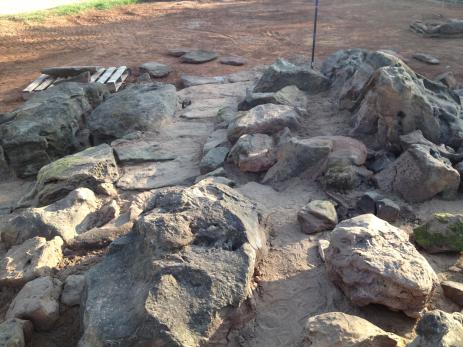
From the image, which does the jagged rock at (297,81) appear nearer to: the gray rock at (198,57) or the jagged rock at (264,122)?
the jagged rock at (264,122)

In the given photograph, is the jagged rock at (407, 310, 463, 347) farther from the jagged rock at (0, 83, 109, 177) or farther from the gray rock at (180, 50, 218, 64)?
the gray rock at (180, 50, 218, 64)

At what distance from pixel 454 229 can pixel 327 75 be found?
13.9 feet

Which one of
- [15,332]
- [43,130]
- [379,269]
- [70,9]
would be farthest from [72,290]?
[70,9]

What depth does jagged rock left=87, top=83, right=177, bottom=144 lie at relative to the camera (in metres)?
6.58

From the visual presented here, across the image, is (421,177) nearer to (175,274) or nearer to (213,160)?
(213,160)

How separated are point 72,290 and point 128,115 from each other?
366 cm

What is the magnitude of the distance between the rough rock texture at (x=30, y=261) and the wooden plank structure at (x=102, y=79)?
503cm

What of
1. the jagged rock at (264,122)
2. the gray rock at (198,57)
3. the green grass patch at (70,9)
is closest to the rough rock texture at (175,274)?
the jagged rock at (264,122)

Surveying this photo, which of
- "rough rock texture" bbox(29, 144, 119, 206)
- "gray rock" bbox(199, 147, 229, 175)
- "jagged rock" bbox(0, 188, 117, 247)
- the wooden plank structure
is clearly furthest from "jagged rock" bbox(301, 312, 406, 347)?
the wooden plank structure

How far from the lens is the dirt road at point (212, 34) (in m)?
10.3

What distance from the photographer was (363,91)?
5.71 metres

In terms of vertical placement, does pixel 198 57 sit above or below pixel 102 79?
below

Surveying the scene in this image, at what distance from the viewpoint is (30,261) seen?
3.79 metres

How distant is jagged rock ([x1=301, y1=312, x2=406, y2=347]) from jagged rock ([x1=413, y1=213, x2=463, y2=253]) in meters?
1.26
